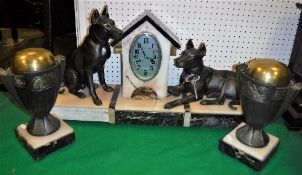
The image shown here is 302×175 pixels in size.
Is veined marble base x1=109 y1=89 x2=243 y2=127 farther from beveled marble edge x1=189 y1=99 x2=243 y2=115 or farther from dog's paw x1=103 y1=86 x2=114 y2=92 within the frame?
dog's paw x1=103 y1=86 x2=114 y2=92

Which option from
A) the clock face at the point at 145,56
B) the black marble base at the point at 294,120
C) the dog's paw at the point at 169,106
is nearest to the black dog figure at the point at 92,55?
the clock face at the point at 145,56

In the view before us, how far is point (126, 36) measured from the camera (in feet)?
4.39

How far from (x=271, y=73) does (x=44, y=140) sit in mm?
922

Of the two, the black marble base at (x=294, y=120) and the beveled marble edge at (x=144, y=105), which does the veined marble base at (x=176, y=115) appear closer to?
the beveled marble edge at (x=144, y=105)

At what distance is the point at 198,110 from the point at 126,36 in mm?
479

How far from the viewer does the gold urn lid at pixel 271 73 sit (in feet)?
3.49

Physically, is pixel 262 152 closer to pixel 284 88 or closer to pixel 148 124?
pixel 284 88

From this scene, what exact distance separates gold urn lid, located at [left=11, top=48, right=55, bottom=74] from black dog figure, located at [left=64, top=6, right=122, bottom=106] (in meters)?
0.26

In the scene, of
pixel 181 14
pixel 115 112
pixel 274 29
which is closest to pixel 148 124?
pixel 115 112

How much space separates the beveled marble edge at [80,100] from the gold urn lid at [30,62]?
1.03ft

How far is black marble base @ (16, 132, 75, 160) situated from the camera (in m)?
1.18

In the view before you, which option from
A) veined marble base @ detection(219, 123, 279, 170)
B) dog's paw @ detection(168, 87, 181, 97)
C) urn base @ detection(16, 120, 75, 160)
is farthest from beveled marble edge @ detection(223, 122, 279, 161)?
urn base @ detection(16, 120, 75, 160)

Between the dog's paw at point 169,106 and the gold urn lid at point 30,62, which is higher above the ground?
the gold urn lid at point 30,62

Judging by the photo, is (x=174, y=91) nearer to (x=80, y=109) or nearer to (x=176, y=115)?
(x=176, y=115)
